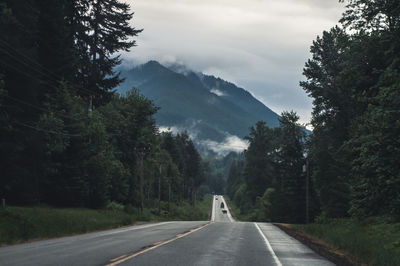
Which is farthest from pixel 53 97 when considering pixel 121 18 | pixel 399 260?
pixel 399 260

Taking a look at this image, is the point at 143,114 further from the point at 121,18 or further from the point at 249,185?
the point at 249,185

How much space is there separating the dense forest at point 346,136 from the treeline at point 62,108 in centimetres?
2174

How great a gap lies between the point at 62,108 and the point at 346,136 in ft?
98.5

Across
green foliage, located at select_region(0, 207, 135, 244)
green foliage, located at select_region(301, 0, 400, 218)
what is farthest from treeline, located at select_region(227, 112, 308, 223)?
green foliage, located at select_region(0, 207, 135, 244)

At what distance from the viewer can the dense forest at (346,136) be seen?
16.4 meters

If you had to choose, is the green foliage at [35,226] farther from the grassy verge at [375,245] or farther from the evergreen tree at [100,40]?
the evergreen tree at [100,40]

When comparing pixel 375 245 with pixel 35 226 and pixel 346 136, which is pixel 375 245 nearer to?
pixel 35 226

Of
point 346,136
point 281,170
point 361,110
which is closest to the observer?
point 361,110

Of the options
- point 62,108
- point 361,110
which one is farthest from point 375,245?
point 62,108

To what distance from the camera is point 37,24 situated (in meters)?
42.2

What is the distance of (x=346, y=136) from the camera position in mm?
47938

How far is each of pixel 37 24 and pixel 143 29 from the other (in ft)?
53.6

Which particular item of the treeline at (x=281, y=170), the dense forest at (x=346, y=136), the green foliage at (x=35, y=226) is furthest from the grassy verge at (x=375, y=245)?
the treeline at (x=281, y=170)

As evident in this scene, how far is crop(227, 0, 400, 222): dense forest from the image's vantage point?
1638 cm
